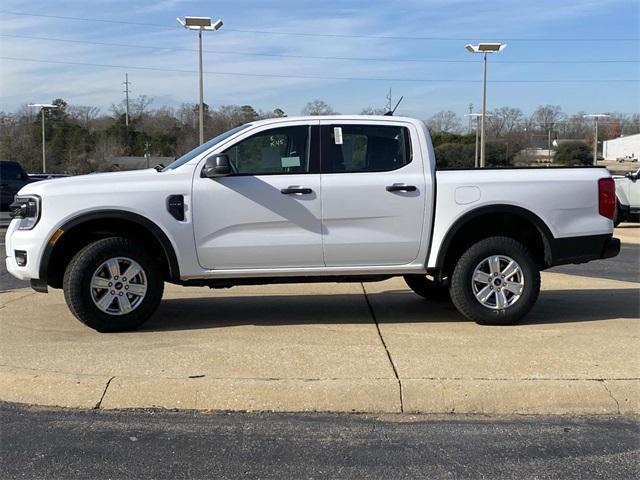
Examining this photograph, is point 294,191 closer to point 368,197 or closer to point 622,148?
point 368,197

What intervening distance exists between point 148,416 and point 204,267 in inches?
76.5

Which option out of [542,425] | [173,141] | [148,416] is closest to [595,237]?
[542,425]

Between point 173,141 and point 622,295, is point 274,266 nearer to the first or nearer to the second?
point 622,295

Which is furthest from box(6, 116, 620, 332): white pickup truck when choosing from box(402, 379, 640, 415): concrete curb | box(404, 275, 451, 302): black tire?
box(402, 379, 640, 415): concrete curb

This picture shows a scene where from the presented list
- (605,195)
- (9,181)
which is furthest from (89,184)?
(9,181)

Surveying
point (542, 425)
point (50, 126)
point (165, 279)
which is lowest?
point (542, 425)

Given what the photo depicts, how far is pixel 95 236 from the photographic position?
20.4ft

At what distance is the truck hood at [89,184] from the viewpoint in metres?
5.95

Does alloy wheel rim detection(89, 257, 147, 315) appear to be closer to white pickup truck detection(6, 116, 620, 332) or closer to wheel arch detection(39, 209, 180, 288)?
white pickup truck detection(6, 116, 620, 332)

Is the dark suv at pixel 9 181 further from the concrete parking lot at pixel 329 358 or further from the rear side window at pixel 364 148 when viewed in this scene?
the rear side window at pixel 364 148

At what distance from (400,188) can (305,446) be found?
2.89 metres

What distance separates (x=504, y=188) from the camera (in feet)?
20.7

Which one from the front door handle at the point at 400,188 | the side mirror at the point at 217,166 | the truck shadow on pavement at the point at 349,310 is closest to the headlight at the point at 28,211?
the truck shadow on pavement at the point at 349,310

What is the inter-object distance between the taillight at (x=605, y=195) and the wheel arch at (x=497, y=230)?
0.60 meters
